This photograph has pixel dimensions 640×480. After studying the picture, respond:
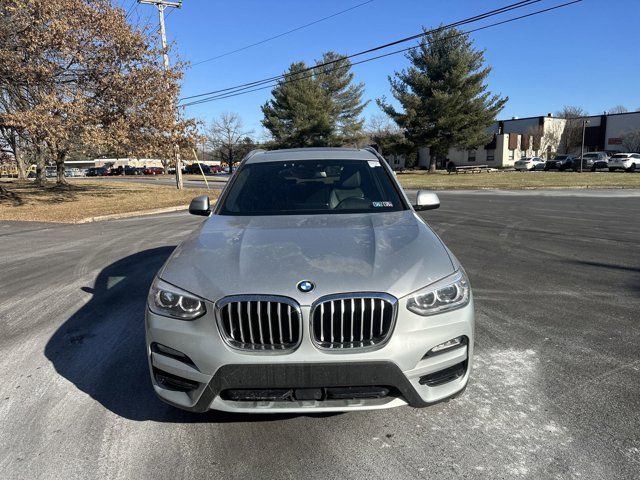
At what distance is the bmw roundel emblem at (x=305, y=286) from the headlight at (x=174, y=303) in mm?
527

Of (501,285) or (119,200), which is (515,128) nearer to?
(119,200)

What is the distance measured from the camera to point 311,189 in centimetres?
431

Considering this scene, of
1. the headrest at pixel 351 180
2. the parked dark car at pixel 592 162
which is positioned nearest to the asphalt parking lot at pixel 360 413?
the headrest at pixel 351 180

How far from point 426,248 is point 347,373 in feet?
3.28

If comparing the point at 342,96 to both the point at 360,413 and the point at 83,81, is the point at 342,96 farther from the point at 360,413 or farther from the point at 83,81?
the point at 360,413

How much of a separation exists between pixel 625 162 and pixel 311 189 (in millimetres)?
48694

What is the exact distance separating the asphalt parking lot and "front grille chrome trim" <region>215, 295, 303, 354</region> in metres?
0.65

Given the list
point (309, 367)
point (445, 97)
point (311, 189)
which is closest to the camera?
point (309, 367)

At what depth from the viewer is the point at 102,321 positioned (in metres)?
4.89

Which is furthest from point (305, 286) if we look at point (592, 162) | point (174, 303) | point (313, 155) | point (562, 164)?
point (592, 162)

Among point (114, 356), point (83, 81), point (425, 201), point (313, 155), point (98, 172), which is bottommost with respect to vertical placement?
point (114, 356)

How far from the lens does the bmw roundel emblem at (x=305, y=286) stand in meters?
2.53

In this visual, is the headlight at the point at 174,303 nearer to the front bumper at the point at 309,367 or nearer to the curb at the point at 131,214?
the front bumper at the point at 309,367

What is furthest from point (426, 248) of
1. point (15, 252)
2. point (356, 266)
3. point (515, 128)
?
point (515, 128)
